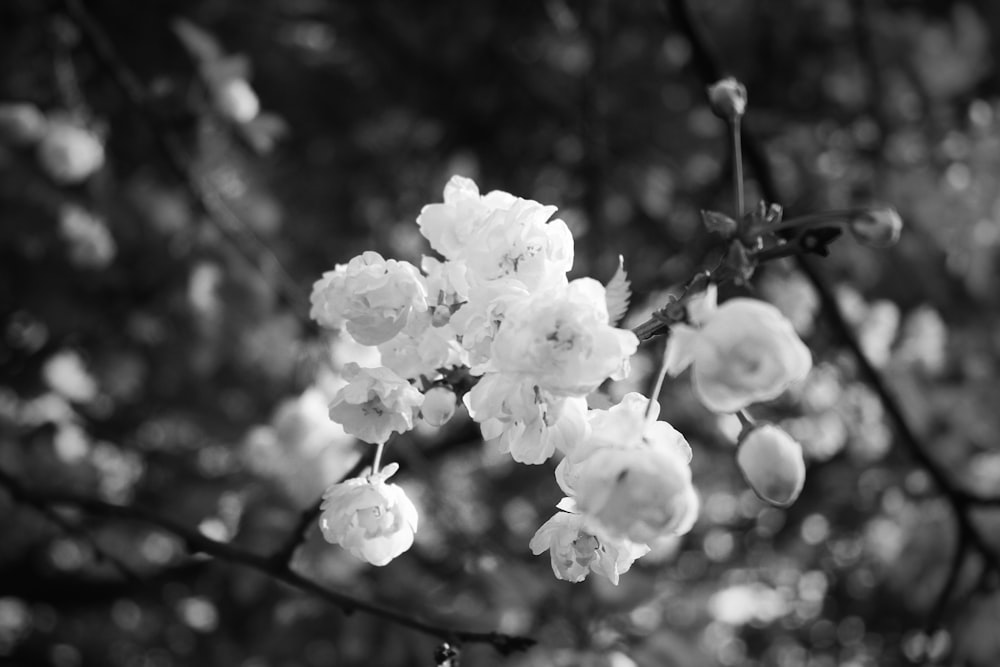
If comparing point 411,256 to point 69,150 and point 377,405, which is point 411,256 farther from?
point 377,405

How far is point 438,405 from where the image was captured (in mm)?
1240

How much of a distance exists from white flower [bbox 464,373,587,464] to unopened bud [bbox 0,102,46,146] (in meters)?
2.84

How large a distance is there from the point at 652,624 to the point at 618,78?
8.59 feet

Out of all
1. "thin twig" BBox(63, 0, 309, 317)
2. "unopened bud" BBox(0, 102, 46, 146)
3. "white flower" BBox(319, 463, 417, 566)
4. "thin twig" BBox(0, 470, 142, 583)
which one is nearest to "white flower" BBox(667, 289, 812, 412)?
"white flower" BBox(319, 463, 417, 566)

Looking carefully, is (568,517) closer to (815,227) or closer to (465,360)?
(465,360)

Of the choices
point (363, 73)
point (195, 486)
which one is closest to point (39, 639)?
point (195, 486)

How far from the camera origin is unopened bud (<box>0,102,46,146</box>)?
3305 millimetres

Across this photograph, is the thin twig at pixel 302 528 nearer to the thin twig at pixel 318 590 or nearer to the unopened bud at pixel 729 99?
the thin twig at pixel 318 590

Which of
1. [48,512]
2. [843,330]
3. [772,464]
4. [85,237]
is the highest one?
[85,237]

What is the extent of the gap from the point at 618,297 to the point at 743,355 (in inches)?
10.9

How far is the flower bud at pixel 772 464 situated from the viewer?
1075mm

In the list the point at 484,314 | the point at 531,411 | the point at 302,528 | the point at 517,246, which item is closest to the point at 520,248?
the point at 517,246

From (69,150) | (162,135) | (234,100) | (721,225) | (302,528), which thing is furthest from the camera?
(69,150)

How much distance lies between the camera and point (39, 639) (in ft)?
16.6
